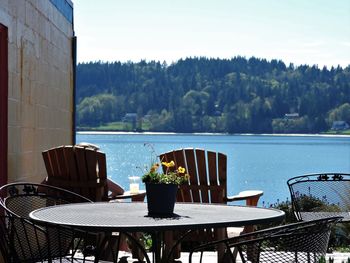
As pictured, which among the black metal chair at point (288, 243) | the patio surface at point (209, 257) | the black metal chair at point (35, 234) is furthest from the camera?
the patio surface at point (209, 257)

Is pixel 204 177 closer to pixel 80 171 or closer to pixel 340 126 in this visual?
pixel 80 171

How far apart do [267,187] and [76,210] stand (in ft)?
101

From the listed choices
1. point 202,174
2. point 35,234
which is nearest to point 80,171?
point 202,174

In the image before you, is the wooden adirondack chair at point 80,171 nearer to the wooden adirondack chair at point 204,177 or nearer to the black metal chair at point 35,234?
the black metal chair at point 35,234

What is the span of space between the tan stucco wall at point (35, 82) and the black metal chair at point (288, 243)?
273 cm

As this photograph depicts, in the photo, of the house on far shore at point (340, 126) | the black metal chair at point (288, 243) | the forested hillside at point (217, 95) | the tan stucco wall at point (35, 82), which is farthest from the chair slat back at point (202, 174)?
the house on far shore at point (340, 126)

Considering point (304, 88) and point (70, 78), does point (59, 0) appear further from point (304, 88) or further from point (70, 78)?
point (304, 88)

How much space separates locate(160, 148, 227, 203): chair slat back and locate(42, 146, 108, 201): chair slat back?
0.51 m

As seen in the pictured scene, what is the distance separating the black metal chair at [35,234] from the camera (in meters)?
3.50

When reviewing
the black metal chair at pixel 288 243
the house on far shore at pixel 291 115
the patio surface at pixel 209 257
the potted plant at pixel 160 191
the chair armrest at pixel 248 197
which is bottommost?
the patio surface at pixel 209 257

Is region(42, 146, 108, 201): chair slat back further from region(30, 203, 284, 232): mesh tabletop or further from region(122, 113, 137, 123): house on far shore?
region(122, 113, 137, 123): house on far shore

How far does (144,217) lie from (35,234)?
1.76ft

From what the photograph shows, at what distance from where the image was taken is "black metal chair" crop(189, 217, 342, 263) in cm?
305

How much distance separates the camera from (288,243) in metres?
3.08
